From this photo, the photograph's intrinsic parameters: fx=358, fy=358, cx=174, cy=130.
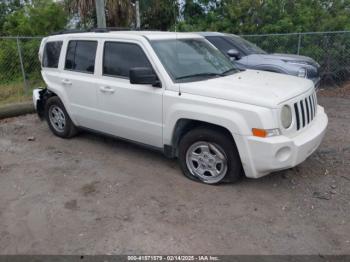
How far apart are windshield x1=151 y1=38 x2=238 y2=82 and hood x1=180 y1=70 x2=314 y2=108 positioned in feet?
0.64

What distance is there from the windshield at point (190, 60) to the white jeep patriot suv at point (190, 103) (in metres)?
0.02

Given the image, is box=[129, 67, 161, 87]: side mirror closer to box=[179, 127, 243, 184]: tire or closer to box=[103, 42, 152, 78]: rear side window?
box=[103, 42, 152, 78]: rear side window

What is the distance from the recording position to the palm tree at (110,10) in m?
12.2

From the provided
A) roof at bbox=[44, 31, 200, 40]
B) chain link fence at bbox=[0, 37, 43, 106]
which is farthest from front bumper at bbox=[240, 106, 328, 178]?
chain link fence at bbox=[0, 37, 43, 106]

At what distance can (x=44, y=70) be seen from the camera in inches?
246

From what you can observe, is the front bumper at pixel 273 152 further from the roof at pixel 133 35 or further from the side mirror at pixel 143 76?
the roof at pixel 133 35

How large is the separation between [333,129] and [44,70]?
5.24 metres

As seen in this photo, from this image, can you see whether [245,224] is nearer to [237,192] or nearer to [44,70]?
[237,192]

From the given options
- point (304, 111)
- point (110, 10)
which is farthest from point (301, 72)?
point (110, 10)

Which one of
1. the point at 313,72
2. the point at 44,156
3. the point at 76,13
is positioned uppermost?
the point at 76,13

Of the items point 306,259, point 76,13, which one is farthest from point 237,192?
point 76,13

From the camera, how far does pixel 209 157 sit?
4301 mm

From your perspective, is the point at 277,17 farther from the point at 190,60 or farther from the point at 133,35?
the point at 133,35

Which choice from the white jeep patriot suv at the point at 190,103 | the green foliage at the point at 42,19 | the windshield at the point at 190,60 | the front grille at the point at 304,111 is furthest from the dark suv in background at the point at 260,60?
the green foliage at the point at 42,19
